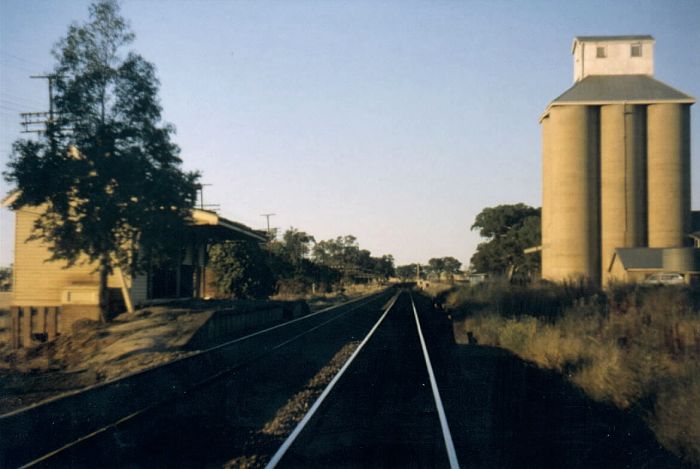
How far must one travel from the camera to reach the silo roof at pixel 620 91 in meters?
50.3

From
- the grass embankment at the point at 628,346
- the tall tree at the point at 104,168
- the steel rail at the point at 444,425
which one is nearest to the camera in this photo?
the steel rail at the point at 444,425

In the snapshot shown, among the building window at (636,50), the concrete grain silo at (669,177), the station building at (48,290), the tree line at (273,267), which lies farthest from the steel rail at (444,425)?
the building window at (636,50)

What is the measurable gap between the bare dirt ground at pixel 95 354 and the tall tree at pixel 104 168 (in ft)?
7.11

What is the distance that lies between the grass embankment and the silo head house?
24.9 metres

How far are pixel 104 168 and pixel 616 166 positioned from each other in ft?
132

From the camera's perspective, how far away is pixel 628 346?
14.4 meters

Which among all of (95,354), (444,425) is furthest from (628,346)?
(95,354)

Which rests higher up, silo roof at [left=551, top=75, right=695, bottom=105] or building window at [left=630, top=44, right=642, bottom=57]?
building window at [left=630, top=44, right=642, bottom=57]

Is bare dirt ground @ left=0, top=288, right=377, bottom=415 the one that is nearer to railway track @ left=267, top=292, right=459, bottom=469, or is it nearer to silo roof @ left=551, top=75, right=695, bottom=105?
railway track @ left=267, top=292, right=459, bottom=469

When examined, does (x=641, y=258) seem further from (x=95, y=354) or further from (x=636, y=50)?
(x=95, y=354)

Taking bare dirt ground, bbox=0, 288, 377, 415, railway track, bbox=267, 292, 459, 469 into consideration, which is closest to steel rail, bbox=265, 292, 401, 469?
railway track, bbox=267, 292, 459, 469

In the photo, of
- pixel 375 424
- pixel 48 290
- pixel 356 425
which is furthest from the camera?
pixel 48 290

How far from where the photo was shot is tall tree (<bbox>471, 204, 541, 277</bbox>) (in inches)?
3575

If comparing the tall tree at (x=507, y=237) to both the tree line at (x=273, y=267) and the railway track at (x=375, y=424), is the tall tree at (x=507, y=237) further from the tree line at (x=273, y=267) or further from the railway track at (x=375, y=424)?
the railway track at (x=375, y=424)
